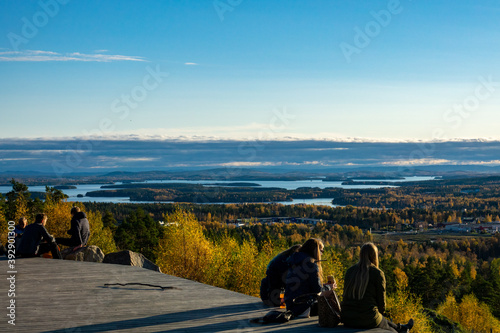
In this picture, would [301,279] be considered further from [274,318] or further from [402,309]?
[402,309]

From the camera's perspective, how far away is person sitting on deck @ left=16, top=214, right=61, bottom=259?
55.8 ft

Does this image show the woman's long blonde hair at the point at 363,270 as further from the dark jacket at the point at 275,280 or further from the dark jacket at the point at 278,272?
the dark jacket at the point at 278,272

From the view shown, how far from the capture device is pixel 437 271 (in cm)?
9431

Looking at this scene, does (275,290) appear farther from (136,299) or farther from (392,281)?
(392,281)

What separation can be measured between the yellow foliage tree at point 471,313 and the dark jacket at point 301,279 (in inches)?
3205

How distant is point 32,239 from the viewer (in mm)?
17297

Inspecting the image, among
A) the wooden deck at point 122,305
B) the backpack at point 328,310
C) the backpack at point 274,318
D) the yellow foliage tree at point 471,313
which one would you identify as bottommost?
the yellow foliage tree at point 471,313

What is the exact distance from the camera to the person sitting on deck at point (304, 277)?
10.2 meters

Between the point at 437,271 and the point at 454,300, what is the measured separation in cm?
858

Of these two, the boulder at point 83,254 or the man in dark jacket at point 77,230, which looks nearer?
the man in dark jacket at point 77,230

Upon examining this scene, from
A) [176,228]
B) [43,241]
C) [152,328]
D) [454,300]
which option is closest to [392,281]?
[454,300]

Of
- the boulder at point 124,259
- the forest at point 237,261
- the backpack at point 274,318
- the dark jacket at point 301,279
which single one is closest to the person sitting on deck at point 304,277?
the dark jacket at point 301,279

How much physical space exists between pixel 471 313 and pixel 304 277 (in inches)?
3362

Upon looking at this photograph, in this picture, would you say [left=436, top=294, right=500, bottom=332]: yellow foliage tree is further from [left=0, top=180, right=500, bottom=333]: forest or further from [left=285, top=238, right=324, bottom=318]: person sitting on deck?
[left=285, top=238, right=324, bottom=318]: person sitting on deck
